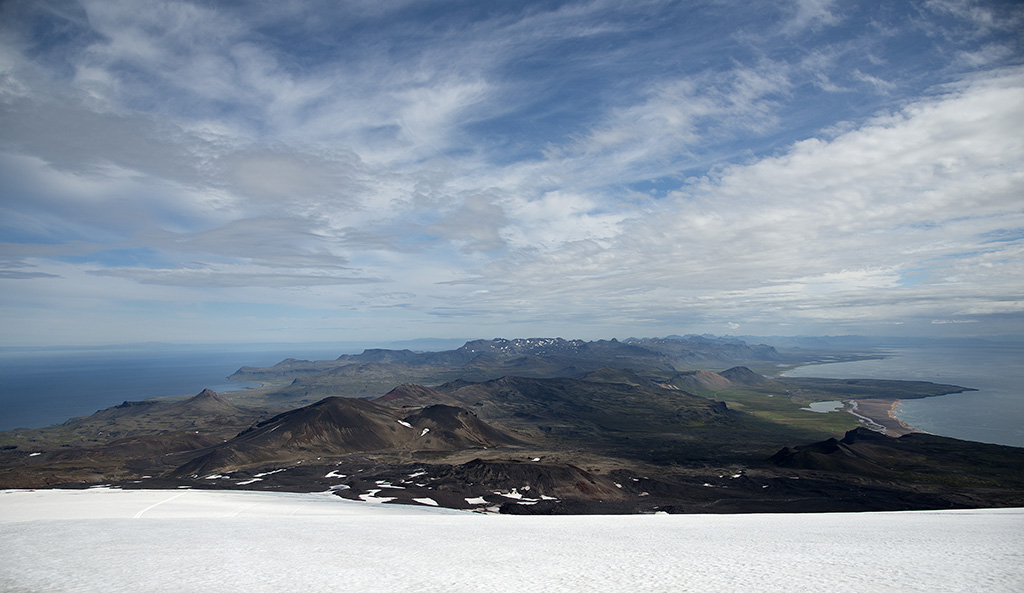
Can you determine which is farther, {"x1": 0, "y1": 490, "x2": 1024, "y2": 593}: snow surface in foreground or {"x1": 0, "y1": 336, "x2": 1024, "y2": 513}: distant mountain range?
{"x1": 0, "y1": 336, "x2": 1024, "y2": 513}: distant mountain range

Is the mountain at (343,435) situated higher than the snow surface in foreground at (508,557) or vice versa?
the snow surface in foreground at (508,557)

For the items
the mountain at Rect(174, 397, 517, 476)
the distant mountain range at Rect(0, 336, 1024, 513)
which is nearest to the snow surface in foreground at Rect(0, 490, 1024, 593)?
the distant mountain range at Rect(0, 336, 1024, 513)

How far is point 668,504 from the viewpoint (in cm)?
5947

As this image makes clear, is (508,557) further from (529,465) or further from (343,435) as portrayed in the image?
(343,435)

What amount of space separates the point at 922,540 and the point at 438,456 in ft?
316

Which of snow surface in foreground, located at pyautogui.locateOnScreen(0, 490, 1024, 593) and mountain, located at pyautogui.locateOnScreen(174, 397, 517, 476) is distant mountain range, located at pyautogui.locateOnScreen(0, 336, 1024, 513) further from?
snow surface in foreground, located at pyautogui.locateOnScreen(0, 490, 1024, 593)

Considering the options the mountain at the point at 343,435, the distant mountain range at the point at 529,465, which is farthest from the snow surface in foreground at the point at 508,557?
the mountain at the point at 343,435

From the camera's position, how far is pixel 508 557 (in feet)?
45.8

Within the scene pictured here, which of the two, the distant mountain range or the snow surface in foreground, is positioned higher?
the snow surface in foreground

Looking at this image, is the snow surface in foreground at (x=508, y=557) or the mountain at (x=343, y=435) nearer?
the snow surface in foreground at (x=508, y=557)

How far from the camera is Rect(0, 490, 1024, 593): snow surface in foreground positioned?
11.0 metres

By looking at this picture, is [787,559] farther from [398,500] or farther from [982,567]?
[398,500]

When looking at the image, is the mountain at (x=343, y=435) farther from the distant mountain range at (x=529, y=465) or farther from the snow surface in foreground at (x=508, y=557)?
the snow surface in foreground at (x=508, y=557)

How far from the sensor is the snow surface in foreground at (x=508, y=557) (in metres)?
11.0
